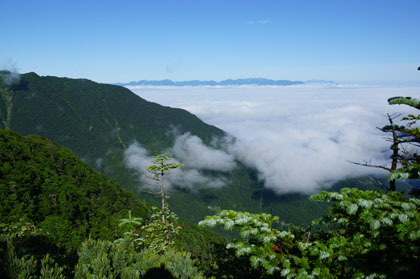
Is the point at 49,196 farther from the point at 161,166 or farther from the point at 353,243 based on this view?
the point at 353,243

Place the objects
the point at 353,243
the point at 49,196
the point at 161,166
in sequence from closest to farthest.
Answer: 1. the point at 353,243
2. the point at 161,166
3. the point at 49,196

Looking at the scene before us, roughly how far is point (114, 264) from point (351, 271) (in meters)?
5.84

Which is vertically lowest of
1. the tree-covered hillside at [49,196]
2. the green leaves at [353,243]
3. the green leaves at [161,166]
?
the tree-covered hillside at [49,196]

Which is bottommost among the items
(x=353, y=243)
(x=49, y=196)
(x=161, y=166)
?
(x=49, y=196)

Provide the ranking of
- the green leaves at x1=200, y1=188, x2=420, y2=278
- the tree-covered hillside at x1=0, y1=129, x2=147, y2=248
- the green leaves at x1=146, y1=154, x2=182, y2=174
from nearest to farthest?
the green leaves at x1=200, y1=188, x2=420, y2=278 < the green leaves at x1=146, y1=154, x2=182, y2=174 < the tree-covered hillside at x1=0, y1=129, x2=147, y2=248

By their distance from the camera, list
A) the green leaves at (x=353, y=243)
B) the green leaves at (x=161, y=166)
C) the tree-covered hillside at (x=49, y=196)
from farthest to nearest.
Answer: the tree-covered hillside at (x=49, y=196) → the green leaves at (x=161, y=166) → the green leaves at (x=353, y=243)

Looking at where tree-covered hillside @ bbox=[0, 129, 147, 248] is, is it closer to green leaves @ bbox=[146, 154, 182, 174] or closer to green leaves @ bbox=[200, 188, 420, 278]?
green leaves @ bbox=[146, 154, 182, 174]

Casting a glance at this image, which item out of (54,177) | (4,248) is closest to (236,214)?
(4,248)

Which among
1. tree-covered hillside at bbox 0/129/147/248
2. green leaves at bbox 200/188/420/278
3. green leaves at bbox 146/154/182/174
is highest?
green leaves at bbox 200/188/420/278

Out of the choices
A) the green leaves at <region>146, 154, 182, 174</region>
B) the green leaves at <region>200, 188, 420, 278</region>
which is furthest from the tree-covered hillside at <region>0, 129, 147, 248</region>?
the green leaves at <region>200, 188, 420, 278</region>

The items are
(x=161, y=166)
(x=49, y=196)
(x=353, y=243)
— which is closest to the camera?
(x=353, y=243)

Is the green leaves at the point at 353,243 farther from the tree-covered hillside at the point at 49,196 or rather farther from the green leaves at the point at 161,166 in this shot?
the tree-covered hillside at the point at 49,196

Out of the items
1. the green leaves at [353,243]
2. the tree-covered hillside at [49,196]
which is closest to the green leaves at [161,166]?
the green leaves at [353,243]

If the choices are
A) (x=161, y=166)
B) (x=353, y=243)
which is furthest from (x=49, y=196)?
(x=353, y=243)
